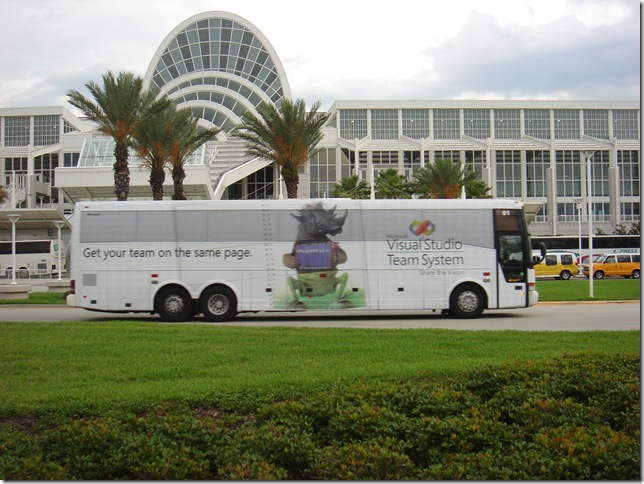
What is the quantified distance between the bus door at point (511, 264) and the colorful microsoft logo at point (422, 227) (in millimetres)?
1777

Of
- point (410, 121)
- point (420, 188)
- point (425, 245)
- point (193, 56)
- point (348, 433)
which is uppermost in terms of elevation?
point (193, 56)

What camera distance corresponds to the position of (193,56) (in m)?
Result: 71.9

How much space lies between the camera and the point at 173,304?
17.7 m

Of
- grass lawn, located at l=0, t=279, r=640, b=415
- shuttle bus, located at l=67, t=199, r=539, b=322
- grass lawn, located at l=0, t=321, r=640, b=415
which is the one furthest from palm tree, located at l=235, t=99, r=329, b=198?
grass lawn, located at l=0, t=321, r=640, b=415

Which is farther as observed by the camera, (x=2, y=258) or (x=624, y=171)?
(x=624, y=171)

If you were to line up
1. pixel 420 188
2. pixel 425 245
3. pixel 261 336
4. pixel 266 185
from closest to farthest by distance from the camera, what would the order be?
1. pixel 261 336
2. pixel 425 245
3. pixel 420 188
4. pixel 266 185

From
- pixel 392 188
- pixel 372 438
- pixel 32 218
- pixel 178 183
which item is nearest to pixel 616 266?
pixel 392 188

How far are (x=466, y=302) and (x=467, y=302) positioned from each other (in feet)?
0.09

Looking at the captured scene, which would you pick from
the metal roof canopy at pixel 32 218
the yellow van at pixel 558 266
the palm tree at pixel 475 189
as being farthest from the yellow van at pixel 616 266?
the metal roof canopy at pixel 32 218

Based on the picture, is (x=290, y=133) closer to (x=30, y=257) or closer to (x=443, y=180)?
(x=443, y=180)

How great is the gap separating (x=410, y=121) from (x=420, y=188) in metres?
25.2

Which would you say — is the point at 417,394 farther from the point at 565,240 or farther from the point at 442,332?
the point at 565,240

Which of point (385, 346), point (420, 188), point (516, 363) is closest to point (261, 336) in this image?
point (385, 346)

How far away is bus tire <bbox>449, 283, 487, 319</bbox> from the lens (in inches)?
704
